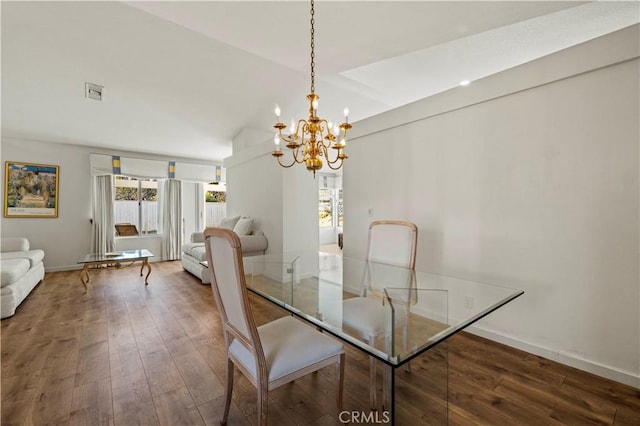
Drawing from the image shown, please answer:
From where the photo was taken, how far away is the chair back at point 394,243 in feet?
7.37

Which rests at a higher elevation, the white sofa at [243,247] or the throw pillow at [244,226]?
the throw pillow at [244,226]

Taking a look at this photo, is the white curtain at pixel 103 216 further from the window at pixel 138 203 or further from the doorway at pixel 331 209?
the doorway at pixel 331 209

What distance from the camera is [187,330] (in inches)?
102

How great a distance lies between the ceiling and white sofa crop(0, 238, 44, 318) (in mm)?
1957

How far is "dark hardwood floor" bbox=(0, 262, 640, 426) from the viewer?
1477 millimetres

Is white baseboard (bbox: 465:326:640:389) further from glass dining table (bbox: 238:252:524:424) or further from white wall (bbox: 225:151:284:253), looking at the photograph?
white wall (bbox: 225:151:284:253)

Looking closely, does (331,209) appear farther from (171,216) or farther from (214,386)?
(214,386)

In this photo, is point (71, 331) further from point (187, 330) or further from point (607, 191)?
point (607, 191)

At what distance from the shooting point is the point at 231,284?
1186 millimetres

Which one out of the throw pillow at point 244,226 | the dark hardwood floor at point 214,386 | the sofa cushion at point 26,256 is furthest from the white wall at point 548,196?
the sofa cushion at point 26,256

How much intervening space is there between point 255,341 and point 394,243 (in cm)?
162

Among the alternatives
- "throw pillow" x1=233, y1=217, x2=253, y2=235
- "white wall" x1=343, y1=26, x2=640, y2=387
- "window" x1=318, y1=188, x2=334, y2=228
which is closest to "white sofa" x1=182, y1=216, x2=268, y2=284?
"throw pillow" x1=233, y1=217, x2=253, y2=235

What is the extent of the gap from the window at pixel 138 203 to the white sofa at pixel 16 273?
1871mm

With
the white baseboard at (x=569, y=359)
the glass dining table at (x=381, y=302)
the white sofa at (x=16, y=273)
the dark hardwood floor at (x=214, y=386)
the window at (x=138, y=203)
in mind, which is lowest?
the dark hardwood floor at (x=214, y=386)
